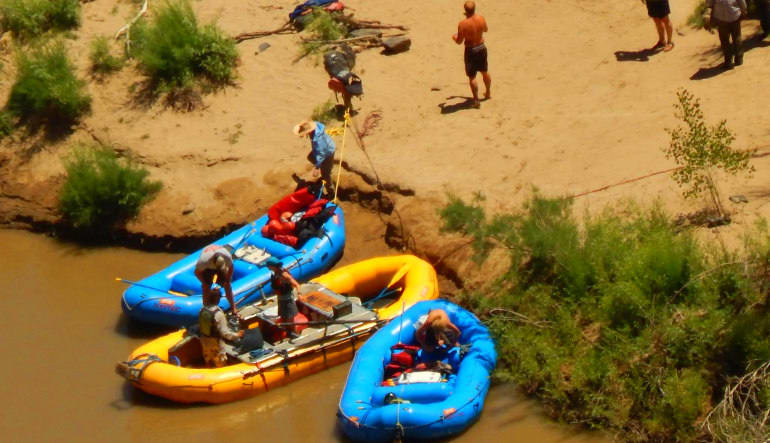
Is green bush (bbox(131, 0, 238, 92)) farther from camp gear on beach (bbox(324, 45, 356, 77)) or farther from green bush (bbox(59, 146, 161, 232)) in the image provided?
green bush (bbox(59, 146, 161, 232))

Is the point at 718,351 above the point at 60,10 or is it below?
below

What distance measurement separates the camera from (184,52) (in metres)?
16.0

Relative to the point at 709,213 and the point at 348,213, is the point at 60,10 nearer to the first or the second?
the point at 348,213

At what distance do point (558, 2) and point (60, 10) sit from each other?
7.60 metres

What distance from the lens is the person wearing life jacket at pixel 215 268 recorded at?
11.2m

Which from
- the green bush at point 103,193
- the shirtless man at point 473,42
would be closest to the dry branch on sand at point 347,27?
the shirtless man at point 473,42

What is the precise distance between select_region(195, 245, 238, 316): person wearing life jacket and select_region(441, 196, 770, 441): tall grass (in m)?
2.50

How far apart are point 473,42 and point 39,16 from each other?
7103 millimetres

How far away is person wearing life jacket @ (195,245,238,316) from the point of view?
1119cm

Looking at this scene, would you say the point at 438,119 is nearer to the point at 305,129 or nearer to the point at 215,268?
the point at 305,129

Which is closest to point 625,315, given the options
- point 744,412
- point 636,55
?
point 744,412

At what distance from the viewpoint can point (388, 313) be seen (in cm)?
1169

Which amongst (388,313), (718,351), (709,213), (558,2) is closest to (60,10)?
(558,2)

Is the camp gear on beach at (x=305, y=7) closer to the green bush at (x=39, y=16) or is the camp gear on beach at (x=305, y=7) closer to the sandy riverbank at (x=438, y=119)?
the sandy riverbank at (x=438, y=119)
